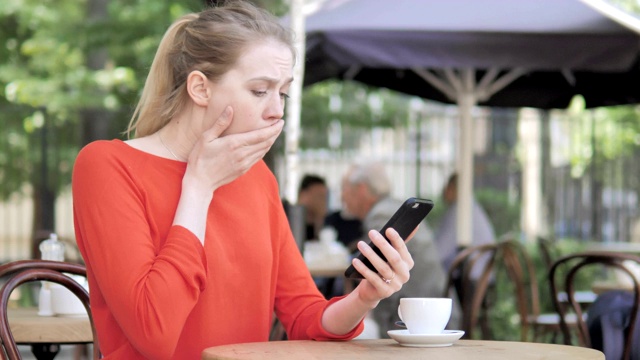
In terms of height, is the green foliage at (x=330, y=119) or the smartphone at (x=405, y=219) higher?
the green foliage at (x=330, y=119)

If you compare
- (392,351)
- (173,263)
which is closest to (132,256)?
(173,263)

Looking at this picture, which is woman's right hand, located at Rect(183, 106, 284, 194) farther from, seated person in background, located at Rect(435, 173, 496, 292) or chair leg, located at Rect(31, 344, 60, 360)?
seated person in background, located at Rect(435, 173, 496, 292)

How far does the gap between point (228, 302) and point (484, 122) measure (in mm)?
10589

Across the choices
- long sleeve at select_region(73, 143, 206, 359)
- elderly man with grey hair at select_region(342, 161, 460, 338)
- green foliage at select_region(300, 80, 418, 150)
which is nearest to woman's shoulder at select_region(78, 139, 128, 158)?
long sleeve at select_region(73, 143, 206, 359)

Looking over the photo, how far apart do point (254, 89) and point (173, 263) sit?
0.48 meters

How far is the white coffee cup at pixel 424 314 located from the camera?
2486 millimetres

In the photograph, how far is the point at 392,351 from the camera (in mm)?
2340

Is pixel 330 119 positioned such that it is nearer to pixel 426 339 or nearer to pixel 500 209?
pixel 500 209

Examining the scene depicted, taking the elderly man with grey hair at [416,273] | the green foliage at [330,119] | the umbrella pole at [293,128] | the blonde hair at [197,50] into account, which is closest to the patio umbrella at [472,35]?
the umbrella pole at [293,128]

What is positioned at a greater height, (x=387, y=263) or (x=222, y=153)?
(x=222, y=153)

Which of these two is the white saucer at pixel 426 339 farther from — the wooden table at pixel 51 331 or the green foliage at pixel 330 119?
the green foliage at pixel 330 119

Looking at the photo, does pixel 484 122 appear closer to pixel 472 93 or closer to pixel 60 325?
pixel 472 93

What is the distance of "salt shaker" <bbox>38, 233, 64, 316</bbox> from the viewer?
3.53 meters

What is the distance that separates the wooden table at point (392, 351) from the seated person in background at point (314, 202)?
6.81 metres
